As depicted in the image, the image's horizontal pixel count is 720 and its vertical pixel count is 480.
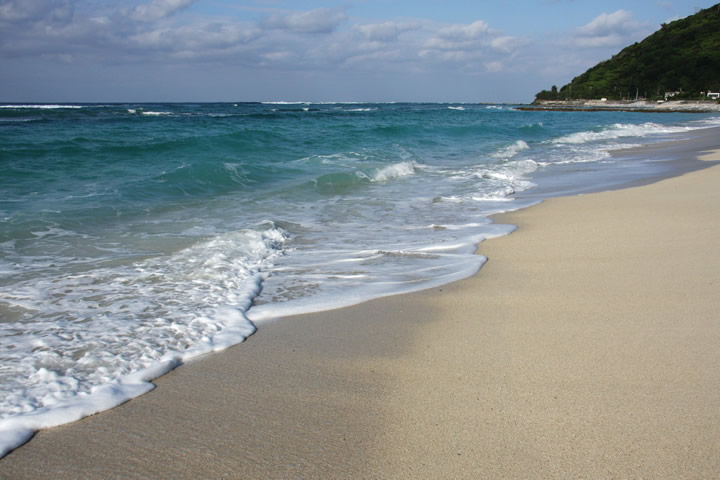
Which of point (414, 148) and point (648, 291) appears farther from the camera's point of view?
point (414, 148)

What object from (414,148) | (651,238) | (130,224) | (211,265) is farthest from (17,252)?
(414,148)

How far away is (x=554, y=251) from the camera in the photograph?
4.81 meters

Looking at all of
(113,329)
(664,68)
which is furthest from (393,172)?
(664,68)

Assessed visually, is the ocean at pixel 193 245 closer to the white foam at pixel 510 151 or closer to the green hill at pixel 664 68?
the white foam at pixel 510 151

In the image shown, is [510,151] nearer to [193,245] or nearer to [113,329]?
[193,245]

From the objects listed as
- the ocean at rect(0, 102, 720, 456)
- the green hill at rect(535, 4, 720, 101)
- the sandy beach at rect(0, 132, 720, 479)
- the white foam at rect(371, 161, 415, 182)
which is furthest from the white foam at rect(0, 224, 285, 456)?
the green hill at rect(535, 4, 720, 101)

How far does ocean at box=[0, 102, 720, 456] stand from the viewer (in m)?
2.85

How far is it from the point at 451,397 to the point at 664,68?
113789 millimetres

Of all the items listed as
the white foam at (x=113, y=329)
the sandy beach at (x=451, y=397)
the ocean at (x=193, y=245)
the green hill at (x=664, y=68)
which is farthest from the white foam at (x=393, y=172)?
the green hill at (x=664, y=68)

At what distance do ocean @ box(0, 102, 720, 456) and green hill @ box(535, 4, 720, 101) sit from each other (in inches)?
3451

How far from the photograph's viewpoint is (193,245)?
17.6ft

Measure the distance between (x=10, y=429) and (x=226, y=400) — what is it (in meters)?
0.89

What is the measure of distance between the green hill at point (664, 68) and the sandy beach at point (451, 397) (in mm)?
93176

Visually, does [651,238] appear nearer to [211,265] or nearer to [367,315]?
[367,315]
